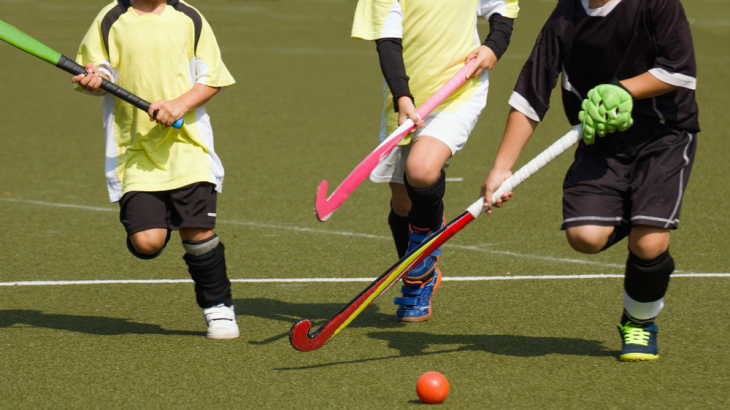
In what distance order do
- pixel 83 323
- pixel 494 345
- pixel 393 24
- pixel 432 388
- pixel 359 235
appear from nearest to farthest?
pixel 432 388 → pixel 494 345 → pixel 393 24 → pixel 83 323 → pixel 359 235

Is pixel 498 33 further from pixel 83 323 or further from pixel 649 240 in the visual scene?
pixel 83 323

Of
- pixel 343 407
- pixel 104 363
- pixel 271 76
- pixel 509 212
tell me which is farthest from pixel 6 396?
pixel 271 76

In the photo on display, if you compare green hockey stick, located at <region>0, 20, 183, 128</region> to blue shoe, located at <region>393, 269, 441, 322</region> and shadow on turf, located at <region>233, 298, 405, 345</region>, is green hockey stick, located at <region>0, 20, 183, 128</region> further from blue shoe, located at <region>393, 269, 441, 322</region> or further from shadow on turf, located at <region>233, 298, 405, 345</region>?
blue shoe, located at <region>393, 269, 441, 322</region>

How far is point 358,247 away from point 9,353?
2183 mm

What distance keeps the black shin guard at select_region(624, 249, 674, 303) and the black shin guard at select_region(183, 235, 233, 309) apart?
1.60 meters

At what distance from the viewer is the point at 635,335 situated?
3400mm

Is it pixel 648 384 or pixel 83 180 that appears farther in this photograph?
pixel 83 180

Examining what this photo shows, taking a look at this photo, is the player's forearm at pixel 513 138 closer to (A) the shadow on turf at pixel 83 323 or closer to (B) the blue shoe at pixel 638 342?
(B) the blue shoe at pixel 638 342

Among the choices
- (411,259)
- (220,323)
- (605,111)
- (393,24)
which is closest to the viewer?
(605,111)

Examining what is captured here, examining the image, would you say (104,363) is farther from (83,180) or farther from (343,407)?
(83,180)

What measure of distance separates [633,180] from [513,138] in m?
0.46

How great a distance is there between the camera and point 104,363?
11.3 ft

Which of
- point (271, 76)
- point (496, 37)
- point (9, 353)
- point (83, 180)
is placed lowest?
point (271, 76)

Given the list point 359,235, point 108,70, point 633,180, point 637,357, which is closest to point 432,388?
point 637,357
